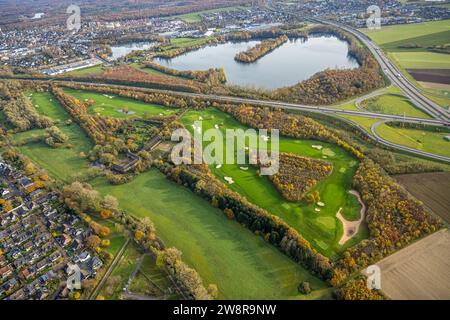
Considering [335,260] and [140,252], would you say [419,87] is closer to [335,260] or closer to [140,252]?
[335,260]

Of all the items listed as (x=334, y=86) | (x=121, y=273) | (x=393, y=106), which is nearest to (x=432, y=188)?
(x=393, y=106)

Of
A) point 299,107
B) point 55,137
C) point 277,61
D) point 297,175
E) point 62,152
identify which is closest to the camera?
point 297,175

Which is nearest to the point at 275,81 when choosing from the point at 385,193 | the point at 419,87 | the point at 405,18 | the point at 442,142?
the point at 419,87

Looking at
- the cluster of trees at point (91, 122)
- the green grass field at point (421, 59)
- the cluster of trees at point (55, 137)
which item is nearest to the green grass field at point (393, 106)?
the green grass field at point (421, 59)

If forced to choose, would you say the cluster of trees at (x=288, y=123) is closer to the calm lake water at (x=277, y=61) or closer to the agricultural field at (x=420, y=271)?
the calm lake water at (x=277, y=61)

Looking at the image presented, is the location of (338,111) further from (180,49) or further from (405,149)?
(180,49)

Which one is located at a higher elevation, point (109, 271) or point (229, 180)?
point (229, 180)

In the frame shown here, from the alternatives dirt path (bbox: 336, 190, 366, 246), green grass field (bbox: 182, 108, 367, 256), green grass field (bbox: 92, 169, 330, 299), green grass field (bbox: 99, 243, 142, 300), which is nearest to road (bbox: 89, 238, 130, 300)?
green grass field (bbox: 99, 243, 142, 300)
